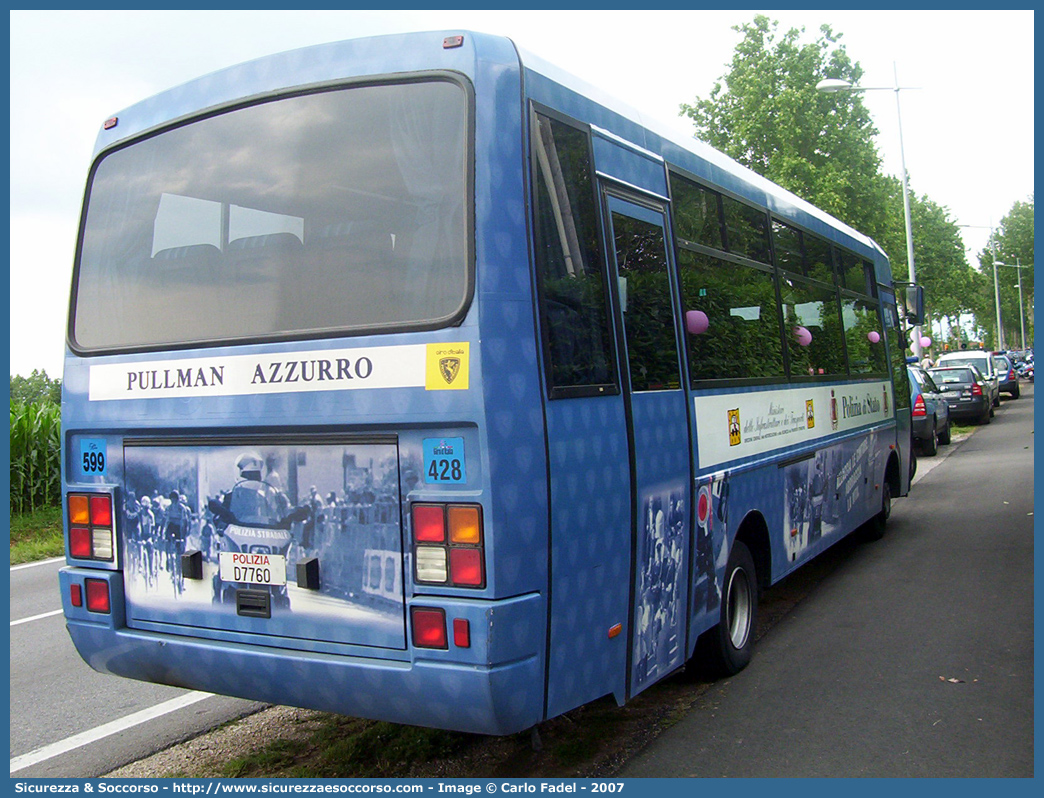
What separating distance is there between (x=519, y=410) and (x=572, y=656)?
1.05 meters

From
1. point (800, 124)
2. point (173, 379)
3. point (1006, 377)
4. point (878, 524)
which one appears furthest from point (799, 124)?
point (173, 379)

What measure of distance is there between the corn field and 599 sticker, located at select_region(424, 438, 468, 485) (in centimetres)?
1366

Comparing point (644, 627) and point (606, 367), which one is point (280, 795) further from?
point (606, 367)

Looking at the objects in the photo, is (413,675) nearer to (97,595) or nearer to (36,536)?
(97,595)

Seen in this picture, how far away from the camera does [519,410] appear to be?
359 cm

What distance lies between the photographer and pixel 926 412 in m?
20.0

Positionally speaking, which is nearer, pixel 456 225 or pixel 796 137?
pixel 456 225

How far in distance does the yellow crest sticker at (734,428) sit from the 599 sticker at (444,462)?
256cm

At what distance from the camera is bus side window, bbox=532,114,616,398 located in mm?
3844

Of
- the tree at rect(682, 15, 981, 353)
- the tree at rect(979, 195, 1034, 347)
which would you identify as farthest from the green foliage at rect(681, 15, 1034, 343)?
the tree at rect(979, 195, 1034, 347)

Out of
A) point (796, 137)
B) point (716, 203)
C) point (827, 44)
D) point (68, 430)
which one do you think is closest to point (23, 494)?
point (68, 430)

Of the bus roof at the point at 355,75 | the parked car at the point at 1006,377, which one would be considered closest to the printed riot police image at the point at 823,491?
the bus roof at the point at 355,75

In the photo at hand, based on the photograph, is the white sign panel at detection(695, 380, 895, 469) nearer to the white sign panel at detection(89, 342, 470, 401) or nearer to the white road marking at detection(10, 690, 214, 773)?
the white sign panel at detection(89, 342, 470, 401)

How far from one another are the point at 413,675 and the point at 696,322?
267cm
